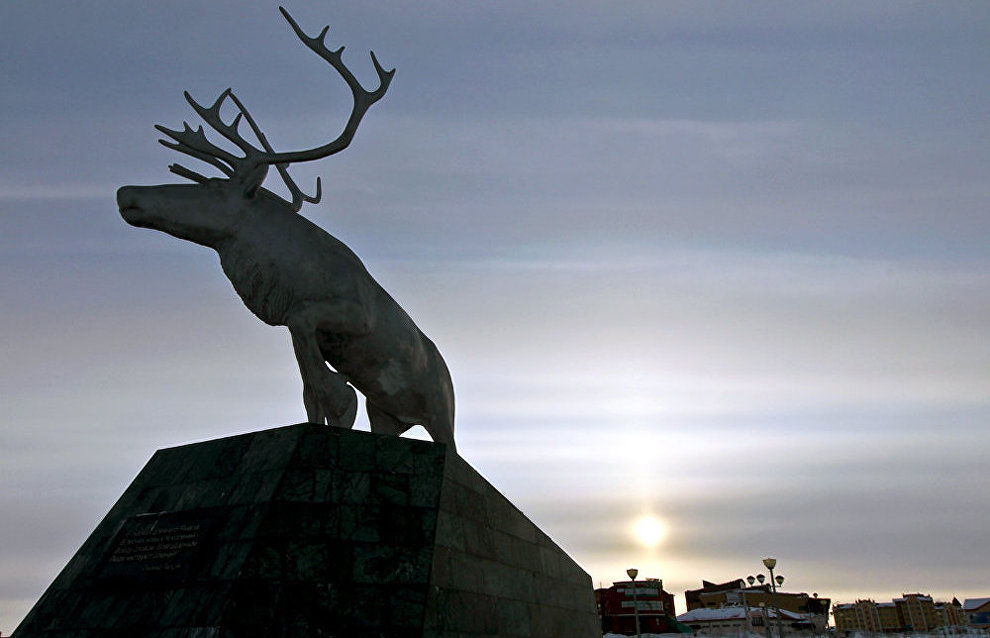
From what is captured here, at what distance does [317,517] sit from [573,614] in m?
4.55

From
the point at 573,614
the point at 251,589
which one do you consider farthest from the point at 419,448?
the point at 573,614

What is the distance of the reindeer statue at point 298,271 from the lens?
29.1ft

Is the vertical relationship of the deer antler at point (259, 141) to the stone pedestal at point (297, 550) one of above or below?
above

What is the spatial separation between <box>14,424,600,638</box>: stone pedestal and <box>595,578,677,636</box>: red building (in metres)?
62.1

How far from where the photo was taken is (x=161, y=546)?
746 cm

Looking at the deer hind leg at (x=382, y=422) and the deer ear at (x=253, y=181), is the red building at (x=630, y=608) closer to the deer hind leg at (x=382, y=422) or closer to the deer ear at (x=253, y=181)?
the deer hind leg at (x=382, y=422)

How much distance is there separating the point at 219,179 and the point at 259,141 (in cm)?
124

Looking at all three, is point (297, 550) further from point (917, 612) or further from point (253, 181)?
point (917, 612)

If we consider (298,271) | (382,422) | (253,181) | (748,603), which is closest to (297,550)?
(298,271)

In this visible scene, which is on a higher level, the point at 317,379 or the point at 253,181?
the point at 253,181

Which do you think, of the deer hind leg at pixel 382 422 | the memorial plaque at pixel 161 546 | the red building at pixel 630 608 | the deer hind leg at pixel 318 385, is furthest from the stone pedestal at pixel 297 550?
the red building at pixel 630 608

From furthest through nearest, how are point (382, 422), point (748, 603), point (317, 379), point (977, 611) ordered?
point (977, 611), point (748, 603), point (382, 422), point (317, 379)

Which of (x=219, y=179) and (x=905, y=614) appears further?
(x=905, y=614)

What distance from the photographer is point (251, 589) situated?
6559mm
